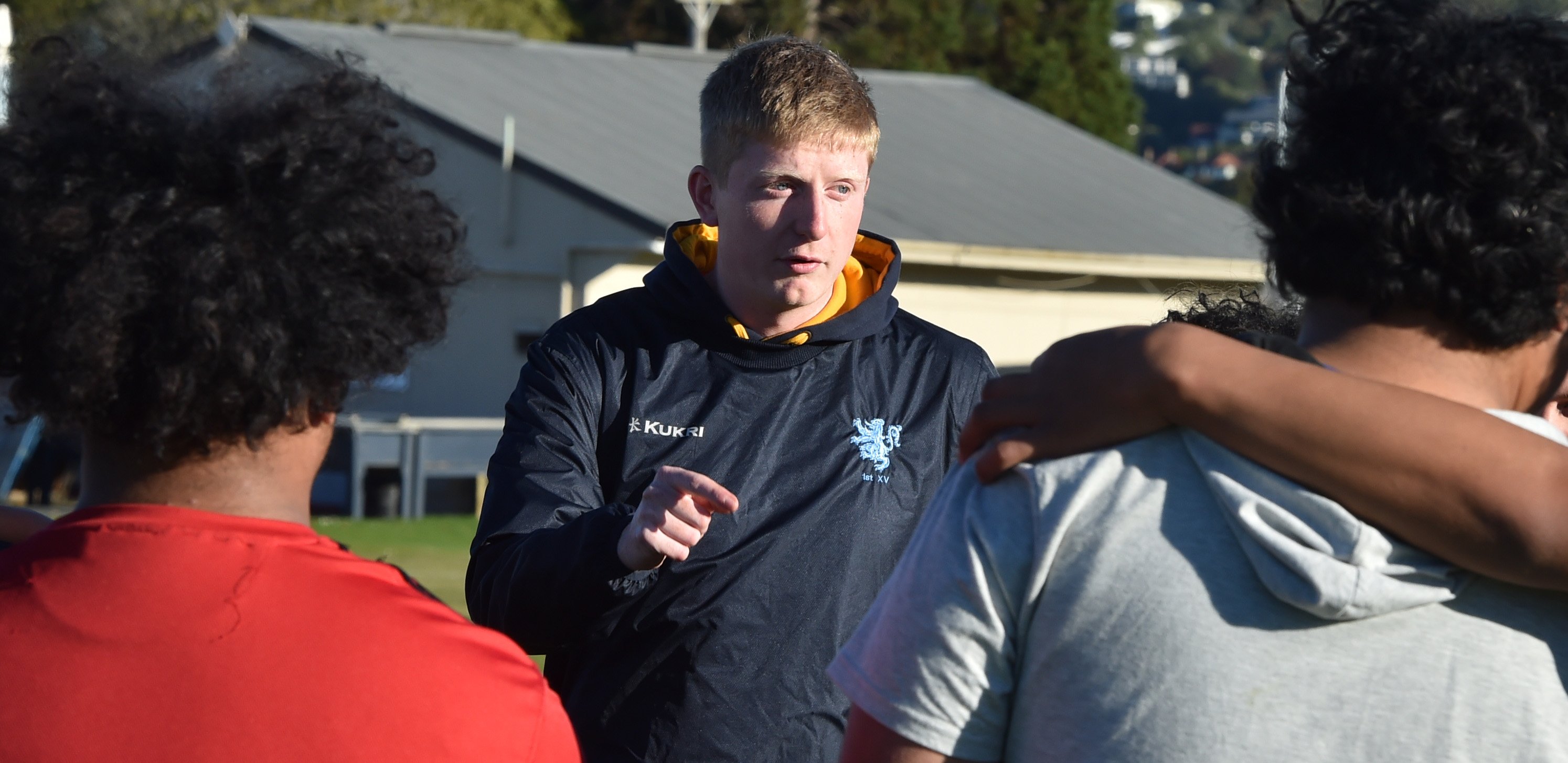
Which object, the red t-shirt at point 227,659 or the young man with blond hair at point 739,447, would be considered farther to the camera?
the young man with blond hair at point 739,447

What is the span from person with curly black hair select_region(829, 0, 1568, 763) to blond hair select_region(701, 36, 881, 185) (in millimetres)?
1467

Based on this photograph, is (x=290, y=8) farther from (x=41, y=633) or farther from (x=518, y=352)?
(x=41, y=633)

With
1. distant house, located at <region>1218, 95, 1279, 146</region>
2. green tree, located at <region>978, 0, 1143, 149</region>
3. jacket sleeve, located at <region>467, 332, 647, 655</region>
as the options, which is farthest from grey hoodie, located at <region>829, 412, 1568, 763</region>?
distant house, located at <region>1218, 95, 1279, 146</region>

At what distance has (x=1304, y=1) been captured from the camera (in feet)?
7.04

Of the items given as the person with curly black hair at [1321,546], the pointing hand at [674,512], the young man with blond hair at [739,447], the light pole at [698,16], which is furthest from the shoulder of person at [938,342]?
the light pole at [698,16]

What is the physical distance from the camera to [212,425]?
180cm

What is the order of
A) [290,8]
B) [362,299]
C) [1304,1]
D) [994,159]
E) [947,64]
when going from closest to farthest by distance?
1. [362,299]
2. [1304,1]
3. [994,159]
4. [290,8]
5. [947,64]

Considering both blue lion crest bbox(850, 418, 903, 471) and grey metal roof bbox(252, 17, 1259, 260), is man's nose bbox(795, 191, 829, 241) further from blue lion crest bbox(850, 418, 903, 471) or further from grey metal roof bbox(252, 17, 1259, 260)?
grey metal roof bbox(252, 17, 1259, 260)

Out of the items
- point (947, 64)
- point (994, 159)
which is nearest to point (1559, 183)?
point (994, 159)

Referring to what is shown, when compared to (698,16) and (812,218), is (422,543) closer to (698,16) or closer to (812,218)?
(812,218)

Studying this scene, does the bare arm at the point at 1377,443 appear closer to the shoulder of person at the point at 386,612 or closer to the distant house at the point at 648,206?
the shoulder of person at the point at 386,612

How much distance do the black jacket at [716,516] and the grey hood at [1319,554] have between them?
1190 millimetres

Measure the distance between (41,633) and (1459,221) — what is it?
158cm

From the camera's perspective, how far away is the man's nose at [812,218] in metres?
3.19
